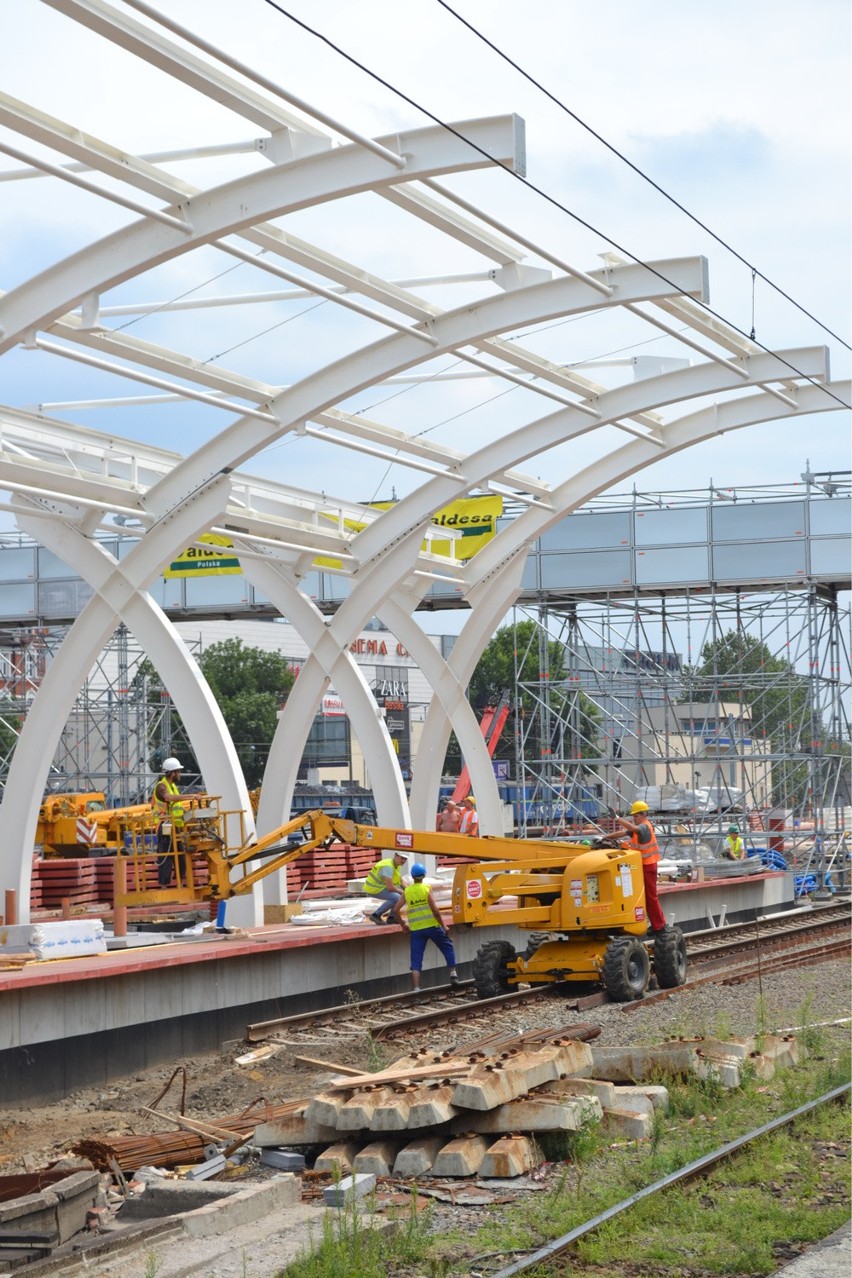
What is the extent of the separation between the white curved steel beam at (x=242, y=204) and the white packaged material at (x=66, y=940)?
263 inches

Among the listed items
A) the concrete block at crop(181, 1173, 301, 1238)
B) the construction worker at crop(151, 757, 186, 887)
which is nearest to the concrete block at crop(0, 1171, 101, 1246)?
the concrete block at crop(181, 1173, 301, 1238)

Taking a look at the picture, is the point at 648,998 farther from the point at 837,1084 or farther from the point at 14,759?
the point at 14,759

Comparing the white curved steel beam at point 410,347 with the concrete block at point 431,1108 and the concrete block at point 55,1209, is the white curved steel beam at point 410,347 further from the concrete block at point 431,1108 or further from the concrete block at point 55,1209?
the concrete block at point 55,1209

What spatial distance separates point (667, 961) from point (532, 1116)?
886cm

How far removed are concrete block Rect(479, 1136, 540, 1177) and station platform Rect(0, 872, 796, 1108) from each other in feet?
19.9

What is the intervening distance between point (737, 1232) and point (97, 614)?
13.6 meters

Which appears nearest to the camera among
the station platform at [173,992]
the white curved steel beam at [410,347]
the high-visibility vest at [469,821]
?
the station platform at [173,992]

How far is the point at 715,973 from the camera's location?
20547 millimetres

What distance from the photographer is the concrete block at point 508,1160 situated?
10055 mm

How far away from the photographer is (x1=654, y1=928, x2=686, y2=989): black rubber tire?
19.0 m

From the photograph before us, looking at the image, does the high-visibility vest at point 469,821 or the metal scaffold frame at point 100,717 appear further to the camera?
the metal scaffold frame at point 100,717

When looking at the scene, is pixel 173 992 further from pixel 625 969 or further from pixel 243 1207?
pixel 243 1207

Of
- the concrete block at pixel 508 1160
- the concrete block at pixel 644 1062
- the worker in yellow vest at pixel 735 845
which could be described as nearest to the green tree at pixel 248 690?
the worker in yellow vest at pixel 735 845

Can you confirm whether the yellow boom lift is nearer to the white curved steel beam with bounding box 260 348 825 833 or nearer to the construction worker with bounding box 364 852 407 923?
the construction worker with bounding box 364 852 407 923
